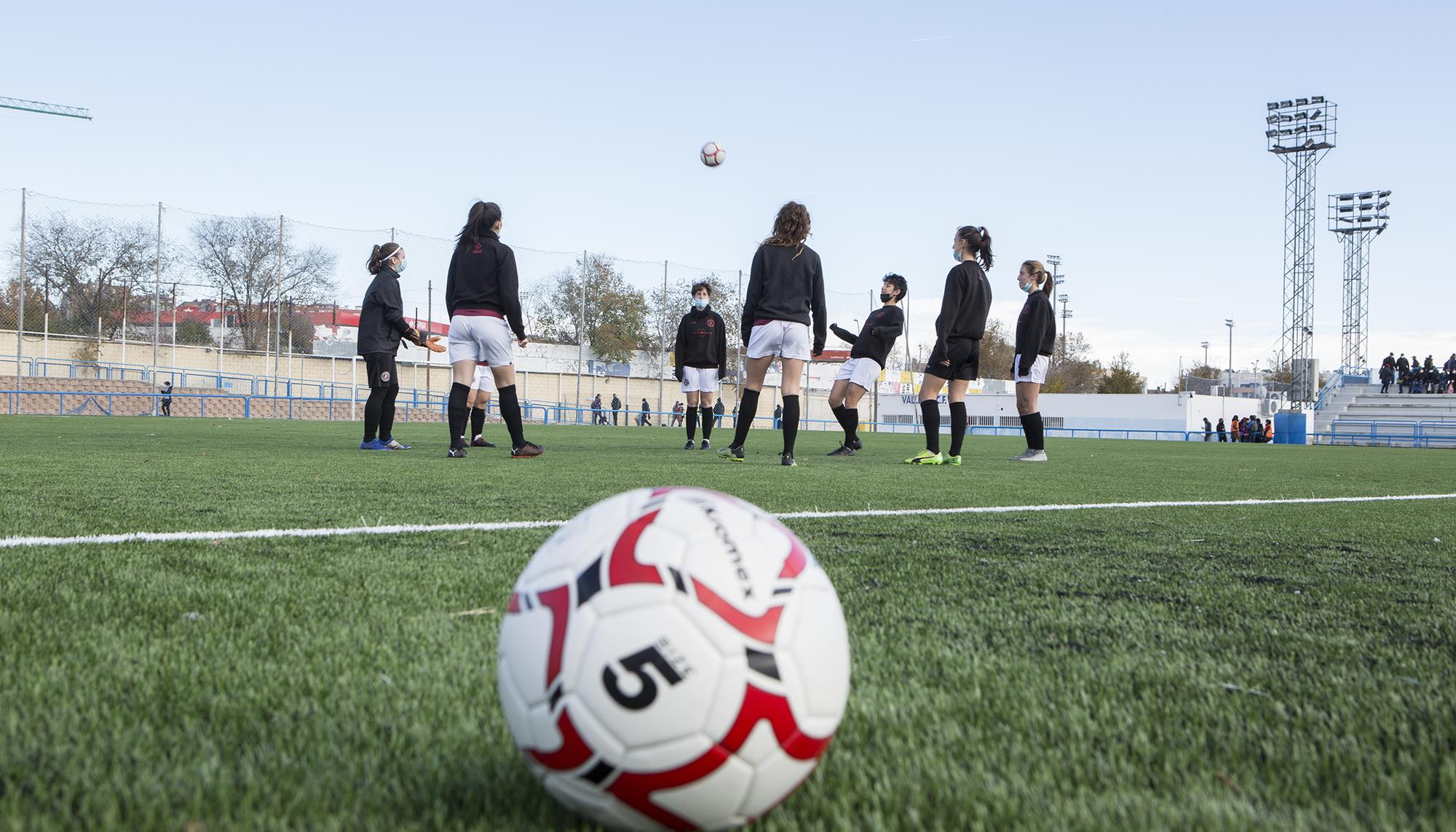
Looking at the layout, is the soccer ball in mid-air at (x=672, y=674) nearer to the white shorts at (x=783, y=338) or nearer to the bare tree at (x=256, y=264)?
the white shorts at (x=783, y=338)

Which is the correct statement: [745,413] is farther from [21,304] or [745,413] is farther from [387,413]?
[21,304]

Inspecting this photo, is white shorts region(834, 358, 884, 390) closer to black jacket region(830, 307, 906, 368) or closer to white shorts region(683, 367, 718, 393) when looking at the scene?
black jacket region(830, 307, 906, 368)

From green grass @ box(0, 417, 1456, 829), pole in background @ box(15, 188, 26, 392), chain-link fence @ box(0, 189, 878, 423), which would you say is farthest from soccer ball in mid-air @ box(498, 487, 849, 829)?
pole in background @ box(15, 188, 26, 392)

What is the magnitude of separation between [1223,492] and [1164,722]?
5.49 m

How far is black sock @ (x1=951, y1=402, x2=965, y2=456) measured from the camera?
9.17 metres

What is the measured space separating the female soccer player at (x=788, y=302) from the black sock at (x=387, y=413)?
12.2 ft

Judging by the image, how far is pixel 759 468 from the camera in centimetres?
738

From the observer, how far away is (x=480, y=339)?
25.4 feet

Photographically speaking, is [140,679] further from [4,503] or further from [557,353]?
[557,353]

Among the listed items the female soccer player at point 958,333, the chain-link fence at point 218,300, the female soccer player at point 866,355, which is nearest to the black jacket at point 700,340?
the female soccer player at point 866,355

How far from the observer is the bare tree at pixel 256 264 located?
2845cm

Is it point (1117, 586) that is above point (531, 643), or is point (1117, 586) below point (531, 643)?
below

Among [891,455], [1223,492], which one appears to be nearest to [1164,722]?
[1223,492]

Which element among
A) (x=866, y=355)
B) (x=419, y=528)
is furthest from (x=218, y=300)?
(x=419, y=528)
